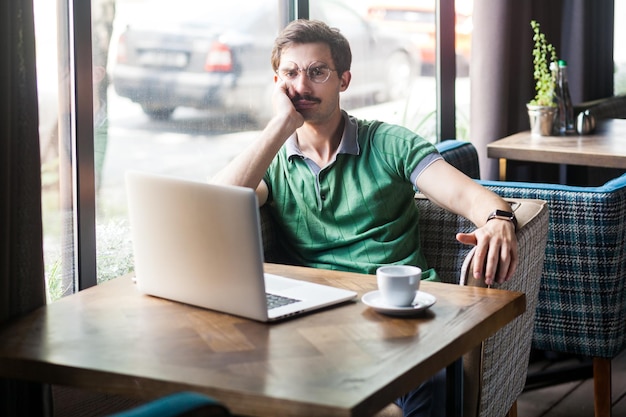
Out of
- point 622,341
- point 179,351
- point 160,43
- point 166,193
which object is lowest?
point 622,341

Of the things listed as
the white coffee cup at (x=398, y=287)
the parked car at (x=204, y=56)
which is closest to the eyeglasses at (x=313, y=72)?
the parked car at (x=204, y=56)

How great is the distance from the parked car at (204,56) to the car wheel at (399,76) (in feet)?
1.16

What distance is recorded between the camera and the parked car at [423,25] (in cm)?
372

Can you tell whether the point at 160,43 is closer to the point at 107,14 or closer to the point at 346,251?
the point at 107,14

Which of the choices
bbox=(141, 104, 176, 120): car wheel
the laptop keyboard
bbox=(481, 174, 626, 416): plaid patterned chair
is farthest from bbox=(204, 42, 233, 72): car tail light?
the laptop keyboard

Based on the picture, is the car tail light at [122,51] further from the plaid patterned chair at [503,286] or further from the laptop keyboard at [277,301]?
the laptop keyboard at [277,301]

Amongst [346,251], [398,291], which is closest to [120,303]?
[398,291]

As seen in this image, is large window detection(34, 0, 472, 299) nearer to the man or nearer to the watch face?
the man

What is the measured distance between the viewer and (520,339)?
2412 mm

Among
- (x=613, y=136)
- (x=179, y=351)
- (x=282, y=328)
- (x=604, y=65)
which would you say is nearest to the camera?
(x=179, y=351)

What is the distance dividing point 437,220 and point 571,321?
0.51 meters

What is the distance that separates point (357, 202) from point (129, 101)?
0.64 meters

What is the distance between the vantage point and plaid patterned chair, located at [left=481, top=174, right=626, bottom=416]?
8.69ft

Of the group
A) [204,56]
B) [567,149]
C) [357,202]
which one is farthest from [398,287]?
[567,149]
